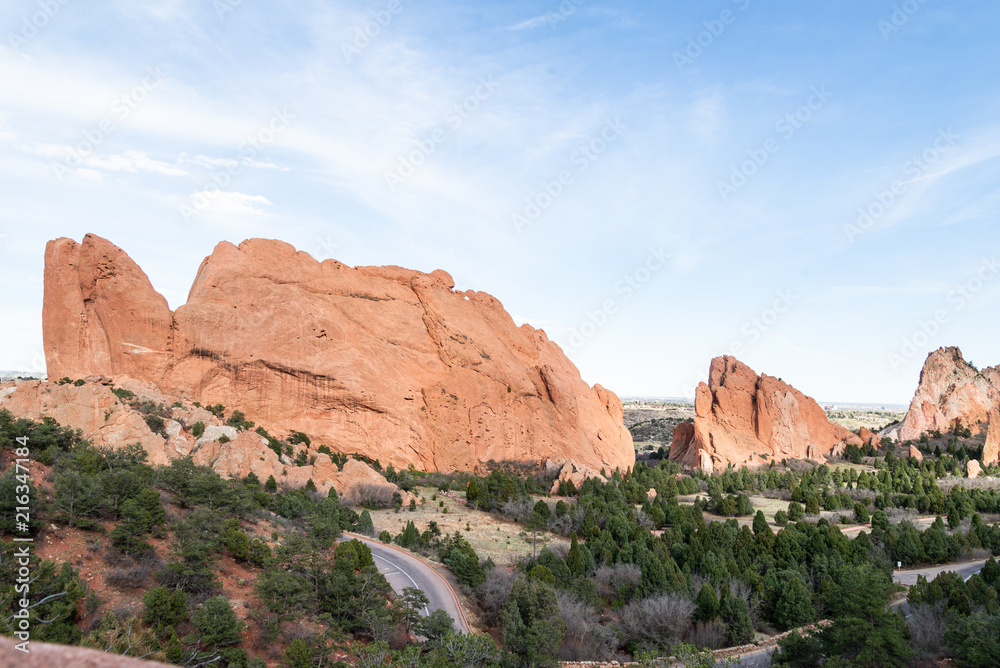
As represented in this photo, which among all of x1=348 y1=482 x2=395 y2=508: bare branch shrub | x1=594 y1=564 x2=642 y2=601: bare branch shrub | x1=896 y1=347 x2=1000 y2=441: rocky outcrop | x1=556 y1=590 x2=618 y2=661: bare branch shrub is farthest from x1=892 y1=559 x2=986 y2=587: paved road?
x1=896 y1=347 x2=1000 y2=441: rocky outcrop

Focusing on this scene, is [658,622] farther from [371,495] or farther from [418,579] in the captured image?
[371,495]

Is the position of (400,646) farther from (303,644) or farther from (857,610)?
(857,610)

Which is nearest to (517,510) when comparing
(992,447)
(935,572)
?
(935,572)

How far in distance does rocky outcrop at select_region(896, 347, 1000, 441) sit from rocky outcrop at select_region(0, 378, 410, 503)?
8127 cm

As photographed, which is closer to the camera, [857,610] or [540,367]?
[857,610]

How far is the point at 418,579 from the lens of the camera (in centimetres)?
2400

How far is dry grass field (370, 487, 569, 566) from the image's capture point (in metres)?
32.5

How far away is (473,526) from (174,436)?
18.6m

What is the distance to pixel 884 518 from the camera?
38.6m

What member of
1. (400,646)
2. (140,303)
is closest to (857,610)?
(400,646)

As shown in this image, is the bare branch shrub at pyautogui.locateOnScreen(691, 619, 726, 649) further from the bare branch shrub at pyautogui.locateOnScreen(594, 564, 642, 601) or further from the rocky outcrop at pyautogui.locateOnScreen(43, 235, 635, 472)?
the rocky outcrop at pyautogui.locateOnScreen(43, 235, 635, 472)

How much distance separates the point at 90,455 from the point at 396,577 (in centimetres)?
1185

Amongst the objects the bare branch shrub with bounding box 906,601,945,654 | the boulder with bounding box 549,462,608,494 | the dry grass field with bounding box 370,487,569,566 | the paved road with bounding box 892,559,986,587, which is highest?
the boulder with bounding box 549,462,608,494

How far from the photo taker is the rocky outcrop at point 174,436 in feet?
97.2
